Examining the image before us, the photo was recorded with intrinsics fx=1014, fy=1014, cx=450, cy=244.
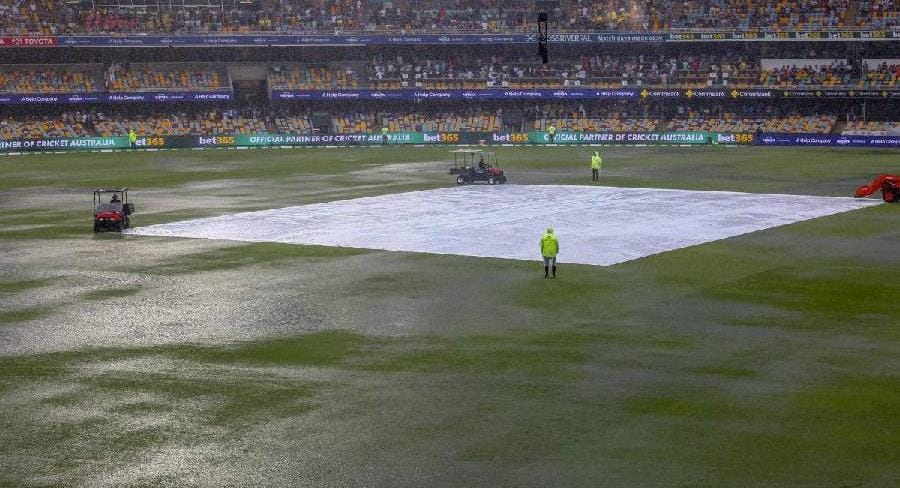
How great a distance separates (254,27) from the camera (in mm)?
85625

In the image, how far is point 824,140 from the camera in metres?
76.5

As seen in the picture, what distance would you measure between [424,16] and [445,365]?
7508 cm

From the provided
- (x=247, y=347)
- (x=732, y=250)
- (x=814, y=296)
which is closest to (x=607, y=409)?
(x=247, y=347)

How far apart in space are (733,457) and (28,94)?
78243 millimetres

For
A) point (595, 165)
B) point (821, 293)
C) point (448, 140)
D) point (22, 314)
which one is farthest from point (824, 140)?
point (22, 314)

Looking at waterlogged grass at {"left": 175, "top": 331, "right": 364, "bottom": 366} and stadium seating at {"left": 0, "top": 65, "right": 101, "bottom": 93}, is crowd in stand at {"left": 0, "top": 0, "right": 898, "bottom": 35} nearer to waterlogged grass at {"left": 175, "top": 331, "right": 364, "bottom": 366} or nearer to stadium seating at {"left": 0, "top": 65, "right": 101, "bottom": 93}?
stadium seating at {"left": 0, "top": 65, "right": 101, "bottom": 93}

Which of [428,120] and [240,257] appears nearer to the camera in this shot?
[240,257]

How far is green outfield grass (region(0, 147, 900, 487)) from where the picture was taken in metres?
13.2

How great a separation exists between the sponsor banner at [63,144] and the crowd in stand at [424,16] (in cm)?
915

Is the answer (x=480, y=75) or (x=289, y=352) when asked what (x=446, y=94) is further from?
(x=289, y=352)

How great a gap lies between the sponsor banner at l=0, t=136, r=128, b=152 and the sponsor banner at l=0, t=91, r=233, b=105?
383 cm

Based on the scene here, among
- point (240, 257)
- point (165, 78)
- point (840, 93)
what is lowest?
point (240, 257)

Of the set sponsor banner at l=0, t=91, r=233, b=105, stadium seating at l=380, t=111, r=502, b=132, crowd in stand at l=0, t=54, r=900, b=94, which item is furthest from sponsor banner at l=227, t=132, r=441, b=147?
crowd in stand at l=0, t=54, r=900, b=94

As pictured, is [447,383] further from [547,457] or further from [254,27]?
[254,27]
